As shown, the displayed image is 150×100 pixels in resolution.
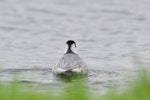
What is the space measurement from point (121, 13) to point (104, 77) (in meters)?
12.1

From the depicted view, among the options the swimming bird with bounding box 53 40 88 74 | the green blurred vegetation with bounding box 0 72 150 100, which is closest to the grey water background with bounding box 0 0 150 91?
the swimming bird with bounding box 53 40 88 74

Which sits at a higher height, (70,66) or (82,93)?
(70,66)

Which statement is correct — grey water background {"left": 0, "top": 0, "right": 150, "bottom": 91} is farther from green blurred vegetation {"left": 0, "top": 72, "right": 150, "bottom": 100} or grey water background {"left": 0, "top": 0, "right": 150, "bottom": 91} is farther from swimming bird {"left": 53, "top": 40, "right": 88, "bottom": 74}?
green blurred vegetation {"left": 0, "top": 72, "right": 150, "bottom": 100}

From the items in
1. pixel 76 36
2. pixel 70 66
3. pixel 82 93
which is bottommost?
pixel 82 93

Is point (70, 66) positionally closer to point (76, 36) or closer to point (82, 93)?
point (76, 36)

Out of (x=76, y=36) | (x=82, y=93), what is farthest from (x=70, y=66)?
(x=82, y=93)

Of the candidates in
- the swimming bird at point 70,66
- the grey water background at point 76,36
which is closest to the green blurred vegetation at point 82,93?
the grey water background at point 76,36

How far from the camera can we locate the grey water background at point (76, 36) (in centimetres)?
1659

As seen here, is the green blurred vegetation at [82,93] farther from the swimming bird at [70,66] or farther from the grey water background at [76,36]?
the swimming bird at [70,66]

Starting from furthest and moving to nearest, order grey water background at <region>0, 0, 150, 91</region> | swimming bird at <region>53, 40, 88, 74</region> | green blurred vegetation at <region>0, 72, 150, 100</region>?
grey water background at <region>0, 0, 150, 91</region>, swimming bird at <region>53, 40, 88, 74</region>, green blurred vegetation at <region>0, 72, 150, 100</region>

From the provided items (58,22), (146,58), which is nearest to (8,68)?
(146,58)

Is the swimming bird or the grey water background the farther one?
the grey water background

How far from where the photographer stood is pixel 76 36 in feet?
76.6

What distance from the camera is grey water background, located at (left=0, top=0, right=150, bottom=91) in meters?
16.6
